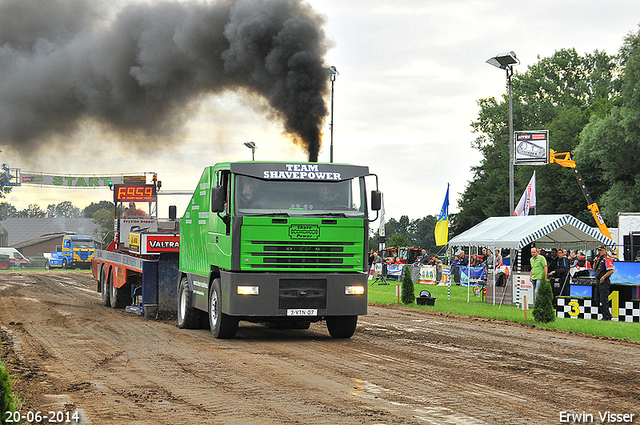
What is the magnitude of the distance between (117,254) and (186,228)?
5132 mm

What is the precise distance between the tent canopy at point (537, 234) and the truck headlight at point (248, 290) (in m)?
11.2

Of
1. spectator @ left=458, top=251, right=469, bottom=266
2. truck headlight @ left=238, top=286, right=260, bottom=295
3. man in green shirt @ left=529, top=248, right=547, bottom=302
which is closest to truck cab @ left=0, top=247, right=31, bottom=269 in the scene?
spectator @ left=458, top=251, right=469, bottom=266

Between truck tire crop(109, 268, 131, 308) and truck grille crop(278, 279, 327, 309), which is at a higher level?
truck grille crop(278, 279, 327, 309)

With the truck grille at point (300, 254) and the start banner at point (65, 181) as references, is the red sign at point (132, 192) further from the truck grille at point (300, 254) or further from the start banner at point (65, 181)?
the start banner at point (65, 181)

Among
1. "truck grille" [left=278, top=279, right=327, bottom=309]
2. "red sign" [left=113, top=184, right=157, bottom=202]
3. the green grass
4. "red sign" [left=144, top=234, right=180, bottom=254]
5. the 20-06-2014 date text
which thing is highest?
"red sign" [left=113, top=184, right=157, bottom=202]

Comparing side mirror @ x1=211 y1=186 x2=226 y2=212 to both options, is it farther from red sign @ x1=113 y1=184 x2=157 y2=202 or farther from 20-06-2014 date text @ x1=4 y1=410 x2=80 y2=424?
red sign @ x1=113 y1=184 x2=157 y2=202

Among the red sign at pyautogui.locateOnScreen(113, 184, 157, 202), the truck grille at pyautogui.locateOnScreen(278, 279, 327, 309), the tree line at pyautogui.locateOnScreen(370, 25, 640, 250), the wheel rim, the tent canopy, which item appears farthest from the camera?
the tree line at pyautogui.locateOnScreen(370, 25, 640, 250)

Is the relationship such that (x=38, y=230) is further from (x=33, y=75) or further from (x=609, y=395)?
(x=609, y=395)

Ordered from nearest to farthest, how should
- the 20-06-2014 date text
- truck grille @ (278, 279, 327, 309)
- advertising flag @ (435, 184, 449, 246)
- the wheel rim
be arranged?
the 20-06-2014 date text < truck grille @ (278, 279, 327, 309) < the wheel rim < advertising flag @ (435, 184, 449, 246)

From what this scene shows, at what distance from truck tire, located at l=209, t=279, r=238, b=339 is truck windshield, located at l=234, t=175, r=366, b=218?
1.66 metres

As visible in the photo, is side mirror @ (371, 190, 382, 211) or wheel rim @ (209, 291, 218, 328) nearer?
side mirror @ (371, 190, 382, 211)

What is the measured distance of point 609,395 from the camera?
26.7 ft

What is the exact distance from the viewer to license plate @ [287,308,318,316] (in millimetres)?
12570

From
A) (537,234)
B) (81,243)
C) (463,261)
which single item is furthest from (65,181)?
(537,234)
